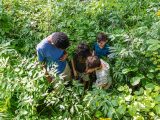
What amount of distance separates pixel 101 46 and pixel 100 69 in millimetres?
611

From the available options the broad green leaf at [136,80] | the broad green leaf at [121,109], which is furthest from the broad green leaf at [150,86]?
the broad green leaf at [121,109]

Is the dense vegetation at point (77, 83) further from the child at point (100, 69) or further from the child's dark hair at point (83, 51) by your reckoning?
the child's dark hair at point (83, 51)

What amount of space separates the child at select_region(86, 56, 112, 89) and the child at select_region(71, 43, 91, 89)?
1.20ft

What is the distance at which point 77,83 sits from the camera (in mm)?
4215

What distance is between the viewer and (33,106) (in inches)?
156

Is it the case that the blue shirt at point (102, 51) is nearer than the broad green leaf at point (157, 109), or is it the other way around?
the broad green leaf at point (157, 109)

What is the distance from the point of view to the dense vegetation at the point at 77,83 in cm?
376

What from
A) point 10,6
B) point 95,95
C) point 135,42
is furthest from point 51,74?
point 10,6

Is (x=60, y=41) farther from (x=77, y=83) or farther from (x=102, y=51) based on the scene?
(x=102, y=51)

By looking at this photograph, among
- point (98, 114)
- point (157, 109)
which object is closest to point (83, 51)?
point (98, 114)

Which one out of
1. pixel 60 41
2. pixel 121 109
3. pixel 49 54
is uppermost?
pixel 60 41

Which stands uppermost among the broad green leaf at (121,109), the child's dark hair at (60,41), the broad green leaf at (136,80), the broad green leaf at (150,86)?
the child's dark hair at (60,41)

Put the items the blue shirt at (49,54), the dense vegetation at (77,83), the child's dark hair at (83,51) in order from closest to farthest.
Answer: the dense vegetation at (77,83)
the blue shirt at (49,54)
the child's dark hair at (83,51)

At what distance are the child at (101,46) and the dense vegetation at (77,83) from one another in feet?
0.42
